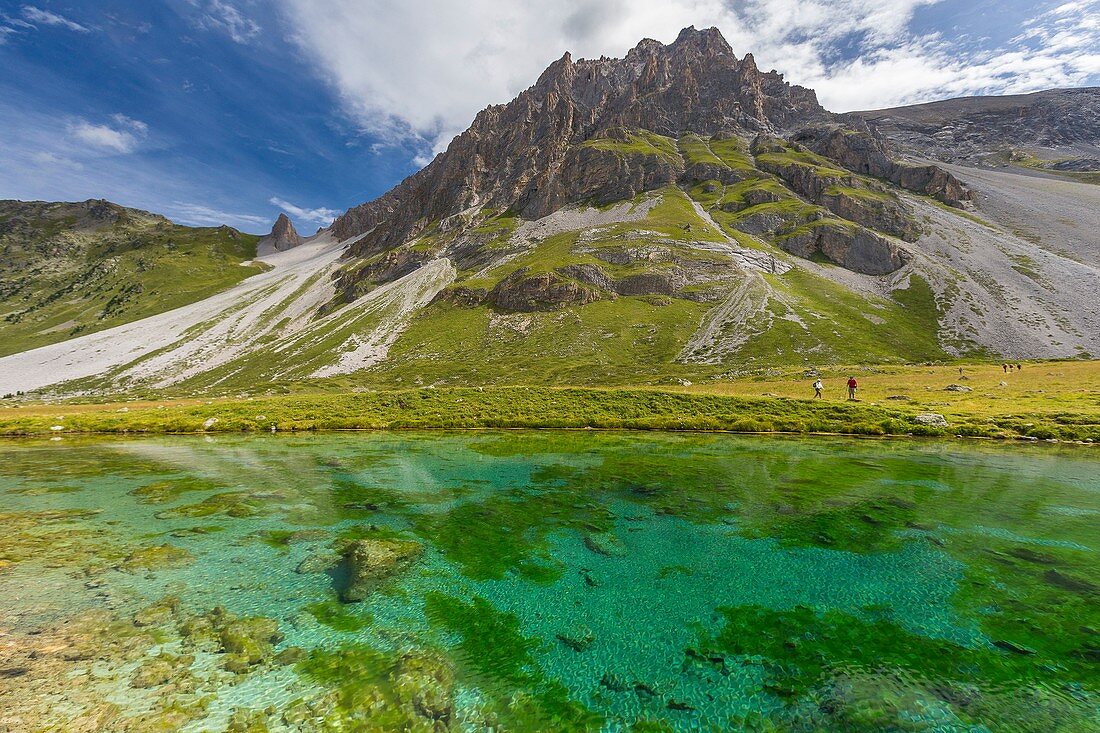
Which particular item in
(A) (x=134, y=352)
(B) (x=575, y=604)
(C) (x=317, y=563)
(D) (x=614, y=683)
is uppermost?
(A) (x=134, y=352)

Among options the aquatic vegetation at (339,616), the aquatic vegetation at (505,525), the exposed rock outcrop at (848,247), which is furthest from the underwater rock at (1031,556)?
the exposed rock outcrop at (848,247)

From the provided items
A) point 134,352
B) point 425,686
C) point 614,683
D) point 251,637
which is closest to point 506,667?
point 425,686

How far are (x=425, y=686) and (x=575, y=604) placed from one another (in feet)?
16.8

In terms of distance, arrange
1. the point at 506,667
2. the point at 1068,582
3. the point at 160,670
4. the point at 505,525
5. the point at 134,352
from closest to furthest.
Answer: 1. the point at 160,670
2. the point at 506,667
3. the point at 1068,582
4. the point at 505,525
5. the point at 134,352

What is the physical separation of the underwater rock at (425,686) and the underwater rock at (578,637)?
3.04m

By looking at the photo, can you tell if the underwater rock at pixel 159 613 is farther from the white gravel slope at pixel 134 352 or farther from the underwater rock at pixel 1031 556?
the white gravel slope at pixel 134 352

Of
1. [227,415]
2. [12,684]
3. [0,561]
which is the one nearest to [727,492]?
[12,684]

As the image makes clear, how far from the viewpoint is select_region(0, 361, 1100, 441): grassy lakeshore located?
133 feet

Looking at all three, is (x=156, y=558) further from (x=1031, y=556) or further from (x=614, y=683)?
(x=1031, y=556)

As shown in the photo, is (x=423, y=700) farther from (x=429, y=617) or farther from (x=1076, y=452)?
(x=1076, y=452)

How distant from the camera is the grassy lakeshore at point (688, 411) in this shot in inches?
1592

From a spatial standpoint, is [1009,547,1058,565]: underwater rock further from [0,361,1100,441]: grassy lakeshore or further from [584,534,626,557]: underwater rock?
[0,361,1100,441]: grassy lakeshore

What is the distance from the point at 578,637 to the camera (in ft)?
39.0

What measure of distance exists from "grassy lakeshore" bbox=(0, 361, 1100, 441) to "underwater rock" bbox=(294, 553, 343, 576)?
33.7 meters
